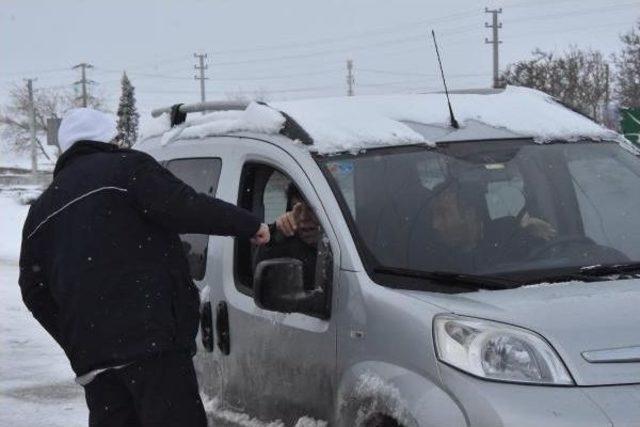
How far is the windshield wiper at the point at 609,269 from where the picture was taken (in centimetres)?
328

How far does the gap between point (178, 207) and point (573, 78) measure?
39.2 meters

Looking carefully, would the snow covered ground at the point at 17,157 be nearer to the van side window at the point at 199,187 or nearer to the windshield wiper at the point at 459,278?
the van side window at the point at 199,187

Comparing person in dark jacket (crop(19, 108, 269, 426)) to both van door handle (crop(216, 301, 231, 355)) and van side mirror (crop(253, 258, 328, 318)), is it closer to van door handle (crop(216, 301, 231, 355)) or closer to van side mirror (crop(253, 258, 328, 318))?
van side mirror (crop(253, 258, 328, 318))

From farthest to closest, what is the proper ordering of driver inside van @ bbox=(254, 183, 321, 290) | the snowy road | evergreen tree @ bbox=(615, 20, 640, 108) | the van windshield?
evergreen tree @ bbox=(615, 20, 640, 108)
the snowy road
driver inside van @ bbox=(254, 183, 321, 290)
the van windshield

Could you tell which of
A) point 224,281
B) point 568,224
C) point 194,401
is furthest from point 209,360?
point 568,224

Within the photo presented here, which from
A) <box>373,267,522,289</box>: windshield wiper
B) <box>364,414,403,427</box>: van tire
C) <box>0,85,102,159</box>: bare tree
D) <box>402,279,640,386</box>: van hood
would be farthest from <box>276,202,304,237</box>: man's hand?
<box>0,85,102,159</box>: bare tree

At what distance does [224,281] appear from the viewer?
411 centimetres

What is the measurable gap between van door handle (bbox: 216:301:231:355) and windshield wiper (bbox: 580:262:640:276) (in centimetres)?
157

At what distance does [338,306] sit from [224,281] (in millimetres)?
904

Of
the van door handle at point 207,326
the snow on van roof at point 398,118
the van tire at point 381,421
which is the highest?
the snow on van roof at point 398,118

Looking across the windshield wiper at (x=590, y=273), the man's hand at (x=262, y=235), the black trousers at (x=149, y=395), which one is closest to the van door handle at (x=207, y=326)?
the black trousers at (x=149, y=395)

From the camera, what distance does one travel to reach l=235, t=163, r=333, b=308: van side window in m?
3.88

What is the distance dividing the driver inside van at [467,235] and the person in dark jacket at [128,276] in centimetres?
65

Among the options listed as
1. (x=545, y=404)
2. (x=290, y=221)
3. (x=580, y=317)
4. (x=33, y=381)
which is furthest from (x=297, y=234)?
(x=33, y=381)
